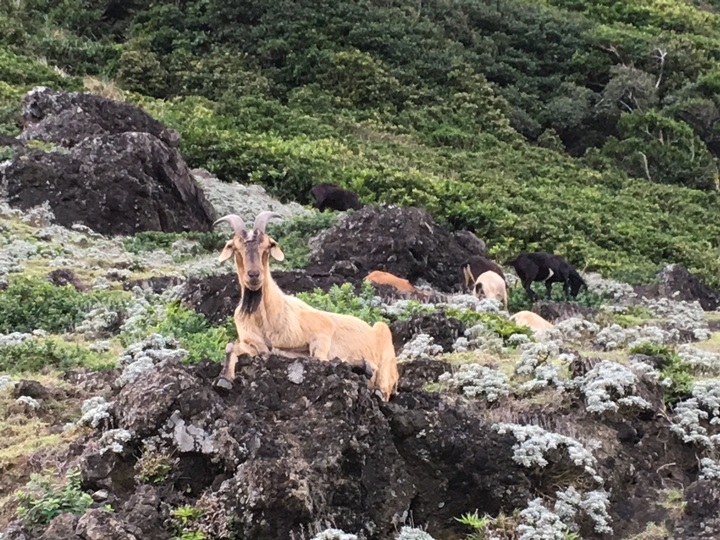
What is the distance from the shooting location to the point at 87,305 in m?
10.9

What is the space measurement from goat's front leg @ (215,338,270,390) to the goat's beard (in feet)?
0.69

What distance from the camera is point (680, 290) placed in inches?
631

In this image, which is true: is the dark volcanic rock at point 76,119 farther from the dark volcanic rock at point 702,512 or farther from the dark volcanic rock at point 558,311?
the dark volcanic rock at point 702,512

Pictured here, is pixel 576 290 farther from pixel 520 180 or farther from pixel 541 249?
pixel 520 180

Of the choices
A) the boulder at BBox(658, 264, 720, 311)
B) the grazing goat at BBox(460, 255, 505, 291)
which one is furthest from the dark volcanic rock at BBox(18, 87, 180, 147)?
the boulder at BBox(658, 264, 720, 311)

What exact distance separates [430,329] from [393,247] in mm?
5554

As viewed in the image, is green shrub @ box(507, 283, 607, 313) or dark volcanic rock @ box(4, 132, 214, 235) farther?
dark volcanic rock @ box(4, 132, 214, 235)

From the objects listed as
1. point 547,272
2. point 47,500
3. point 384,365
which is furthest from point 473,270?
point 47,500

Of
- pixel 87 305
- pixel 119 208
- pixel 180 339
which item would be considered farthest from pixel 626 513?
pixel 119 208

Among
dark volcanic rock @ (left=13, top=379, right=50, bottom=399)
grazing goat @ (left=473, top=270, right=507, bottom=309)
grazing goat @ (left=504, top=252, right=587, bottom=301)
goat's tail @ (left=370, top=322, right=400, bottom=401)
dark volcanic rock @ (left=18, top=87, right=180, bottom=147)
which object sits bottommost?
dark volcanic rock @ (left=18, top=87, right=180, bottom=147)

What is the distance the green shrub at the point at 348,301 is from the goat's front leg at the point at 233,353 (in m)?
3.03

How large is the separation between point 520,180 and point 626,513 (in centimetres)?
2230

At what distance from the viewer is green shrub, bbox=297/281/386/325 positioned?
31.4 ft

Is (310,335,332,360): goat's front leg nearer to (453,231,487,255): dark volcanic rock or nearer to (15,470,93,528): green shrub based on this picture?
(15,470,93,528): green shrub
